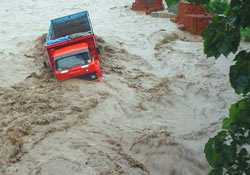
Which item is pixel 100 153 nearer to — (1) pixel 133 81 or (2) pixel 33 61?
(1) pixel 133 81

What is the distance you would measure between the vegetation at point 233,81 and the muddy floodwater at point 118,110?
3766 millimetres

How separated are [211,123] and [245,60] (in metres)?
5.66

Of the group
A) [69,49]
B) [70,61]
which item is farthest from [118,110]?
[69,49]

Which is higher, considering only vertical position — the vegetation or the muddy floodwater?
the vegetation

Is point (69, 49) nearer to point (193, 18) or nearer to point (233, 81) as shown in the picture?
point (193, 18)

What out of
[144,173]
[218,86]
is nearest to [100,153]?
[144,173]

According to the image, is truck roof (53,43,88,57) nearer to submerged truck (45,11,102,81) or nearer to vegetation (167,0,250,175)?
submerged truck (45,11,102,81)

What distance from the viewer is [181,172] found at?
577cm

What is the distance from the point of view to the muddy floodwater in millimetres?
6109

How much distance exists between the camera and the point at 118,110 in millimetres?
8445

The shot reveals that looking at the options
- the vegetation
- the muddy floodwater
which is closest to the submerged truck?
the muddy floodwater

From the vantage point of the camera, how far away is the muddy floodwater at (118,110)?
611cm

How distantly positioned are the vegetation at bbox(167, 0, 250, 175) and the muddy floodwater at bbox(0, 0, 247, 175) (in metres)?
3.77

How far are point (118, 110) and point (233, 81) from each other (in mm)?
6424
